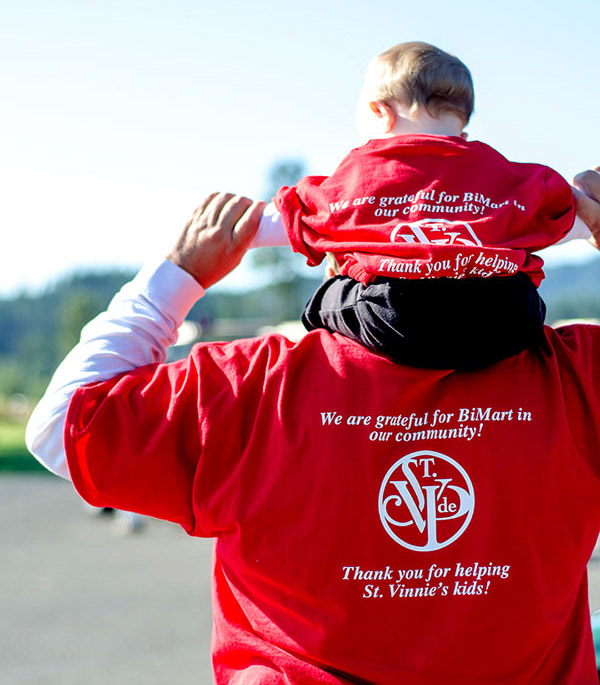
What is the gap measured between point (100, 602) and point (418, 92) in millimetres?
5986

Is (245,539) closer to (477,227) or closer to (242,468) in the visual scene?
(242,468)

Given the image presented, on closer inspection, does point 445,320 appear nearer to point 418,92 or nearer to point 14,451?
point 418,92

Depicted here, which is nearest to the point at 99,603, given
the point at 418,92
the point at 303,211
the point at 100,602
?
the point at 100,602

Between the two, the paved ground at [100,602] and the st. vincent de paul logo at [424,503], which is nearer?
the st. vincent de paul logo at [424,503]

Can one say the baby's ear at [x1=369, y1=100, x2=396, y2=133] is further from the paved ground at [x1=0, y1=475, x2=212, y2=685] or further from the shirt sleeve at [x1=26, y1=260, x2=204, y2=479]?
the paved ground at [x1=0, y1=475, x2=212, y2=685]

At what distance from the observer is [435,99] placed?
1397mm

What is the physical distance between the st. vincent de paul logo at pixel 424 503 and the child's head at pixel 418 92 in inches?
20.8

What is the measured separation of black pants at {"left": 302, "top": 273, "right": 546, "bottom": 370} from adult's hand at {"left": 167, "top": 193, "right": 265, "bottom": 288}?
27 centimetres

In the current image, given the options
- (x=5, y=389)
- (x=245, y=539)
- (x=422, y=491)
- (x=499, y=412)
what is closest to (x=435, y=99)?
(x=499, y=412)

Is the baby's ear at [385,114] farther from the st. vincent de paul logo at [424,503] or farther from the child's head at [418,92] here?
the st. vincent de paul logo at [424,503]

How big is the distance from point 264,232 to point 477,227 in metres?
0.35

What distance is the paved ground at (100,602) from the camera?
5.32m

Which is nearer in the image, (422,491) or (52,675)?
(422,491)

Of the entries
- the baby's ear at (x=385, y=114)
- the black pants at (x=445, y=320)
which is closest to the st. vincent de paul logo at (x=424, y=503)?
the black pants at (x=445, y=320)
